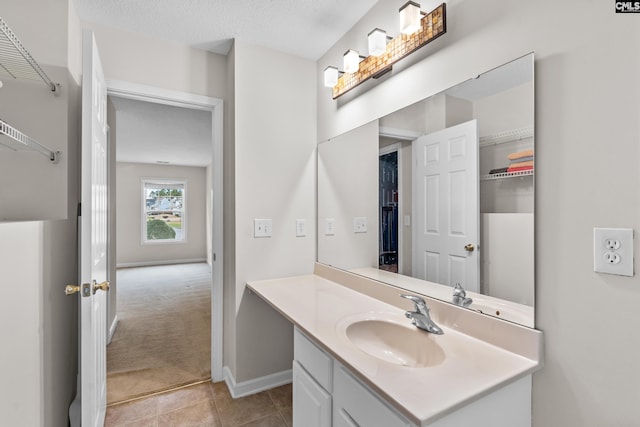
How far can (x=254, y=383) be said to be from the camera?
2.11m

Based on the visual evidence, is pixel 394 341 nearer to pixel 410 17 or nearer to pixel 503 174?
pixel 503 174

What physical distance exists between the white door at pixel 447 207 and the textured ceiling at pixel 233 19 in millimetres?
971

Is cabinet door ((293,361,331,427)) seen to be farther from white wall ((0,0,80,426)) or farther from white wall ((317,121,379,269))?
white wall ((0,0,80,426))

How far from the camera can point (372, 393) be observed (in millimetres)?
938

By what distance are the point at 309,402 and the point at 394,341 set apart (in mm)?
436

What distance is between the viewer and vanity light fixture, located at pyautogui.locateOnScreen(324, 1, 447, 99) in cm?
132

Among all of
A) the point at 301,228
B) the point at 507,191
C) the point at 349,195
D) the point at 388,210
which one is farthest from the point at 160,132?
the point at 507,191

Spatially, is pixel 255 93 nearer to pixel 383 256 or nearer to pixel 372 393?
pixel 383 256

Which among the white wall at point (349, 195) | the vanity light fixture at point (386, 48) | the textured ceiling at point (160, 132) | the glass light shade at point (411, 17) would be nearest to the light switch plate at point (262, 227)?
the white wall at point (349, 195)

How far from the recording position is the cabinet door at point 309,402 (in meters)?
1.17

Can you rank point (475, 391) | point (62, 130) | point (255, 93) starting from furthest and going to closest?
point (255, 93) < point (62, 130) < point (475, 391)

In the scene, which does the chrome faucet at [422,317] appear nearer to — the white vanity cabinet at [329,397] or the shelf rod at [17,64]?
the white vanity cabinet at [329,397]

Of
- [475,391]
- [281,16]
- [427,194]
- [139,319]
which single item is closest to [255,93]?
[281,16]

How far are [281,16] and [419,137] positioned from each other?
3.65 feet
